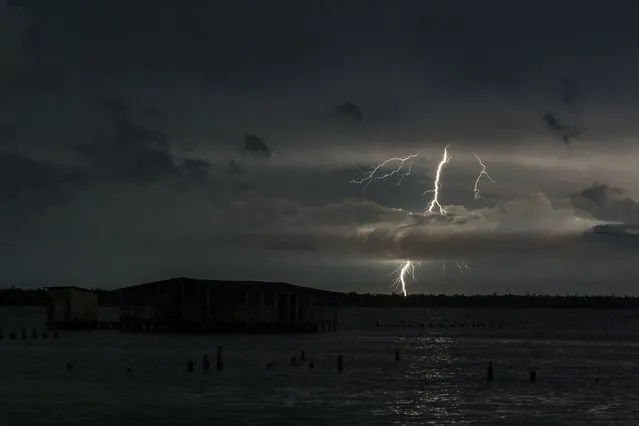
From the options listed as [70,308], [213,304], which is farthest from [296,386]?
[70,308]

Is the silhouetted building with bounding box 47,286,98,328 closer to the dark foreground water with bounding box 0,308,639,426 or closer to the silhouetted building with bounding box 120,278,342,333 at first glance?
the silhouetted building with bounding box 120,278,342,333

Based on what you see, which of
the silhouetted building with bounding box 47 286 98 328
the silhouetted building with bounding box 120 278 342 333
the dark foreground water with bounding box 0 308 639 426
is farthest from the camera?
the silhouetted building with bounding box 47 286 98 328

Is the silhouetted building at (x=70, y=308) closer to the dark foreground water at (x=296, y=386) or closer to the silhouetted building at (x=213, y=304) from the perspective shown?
the silhouetted building at (x=213, y=304)

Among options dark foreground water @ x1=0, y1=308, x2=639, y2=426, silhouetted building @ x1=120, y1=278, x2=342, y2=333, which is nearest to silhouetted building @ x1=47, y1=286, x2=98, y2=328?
silhouetted building @ x1=120, y1=278, x2=342, y2=333

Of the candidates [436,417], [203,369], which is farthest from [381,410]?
[203,369]

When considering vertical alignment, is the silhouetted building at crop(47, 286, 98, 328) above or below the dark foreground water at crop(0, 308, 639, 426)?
above

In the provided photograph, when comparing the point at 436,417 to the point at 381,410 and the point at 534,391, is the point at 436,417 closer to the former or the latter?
the point at 381,410
